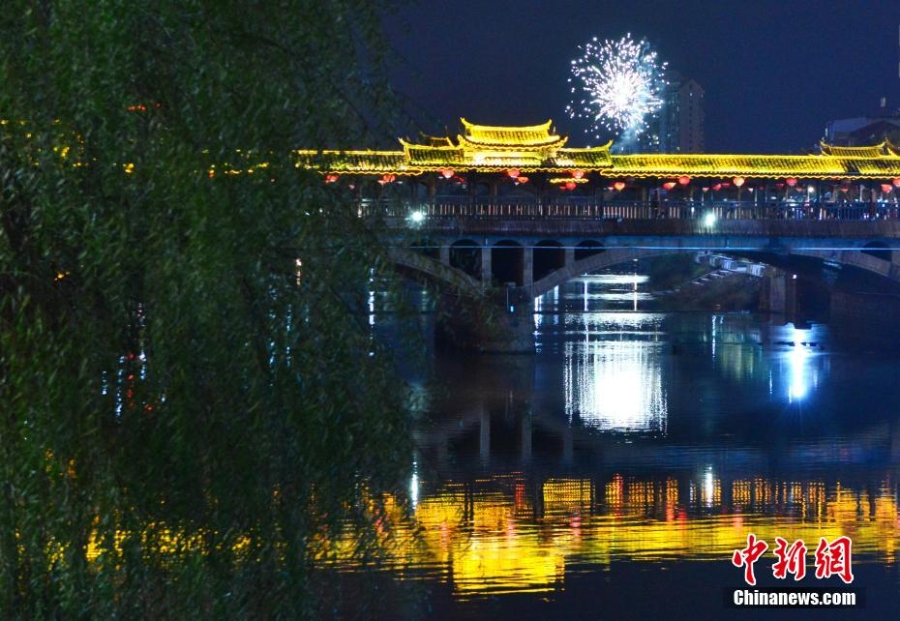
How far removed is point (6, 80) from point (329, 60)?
4.76 feet

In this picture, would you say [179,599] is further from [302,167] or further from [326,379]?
[302,167]

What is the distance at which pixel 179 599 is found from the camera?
4.82 m

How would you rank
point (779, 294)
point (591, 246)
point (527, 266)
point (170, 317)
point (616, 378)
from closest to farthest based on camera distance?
point (170, 317)
point (616, 378)
point (527, 266)
point (591, 246)
point (779, 294)

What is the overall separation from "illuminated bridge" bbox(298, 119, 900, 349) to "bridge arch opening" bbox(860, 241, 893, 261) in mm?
44

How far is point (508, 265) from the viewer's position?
35.2 meters

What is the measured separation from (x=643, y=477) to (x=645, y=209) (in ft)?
48.8

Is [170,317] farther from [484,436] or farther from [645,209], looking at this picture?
[645,209]

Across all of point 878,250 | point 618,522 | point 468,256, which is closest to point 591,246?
point 468,256

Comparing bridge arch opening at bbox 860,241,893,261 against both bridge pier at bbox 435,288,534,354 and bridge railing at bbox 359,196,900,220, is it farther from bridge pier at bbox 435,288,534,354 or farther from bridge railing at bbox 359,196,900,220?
bridge pier at bbox 435,288,534,354

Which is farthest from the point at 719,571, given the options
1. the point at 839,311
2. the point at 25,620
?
the point at 839,311

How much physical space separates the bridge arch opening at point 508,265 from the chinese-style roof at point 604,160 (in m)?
2.51

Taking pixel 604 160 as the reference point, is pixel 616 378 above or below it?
below

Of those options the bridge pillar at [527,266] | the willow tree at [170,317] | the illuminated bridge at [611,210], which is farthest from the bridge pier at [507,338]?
the willow tree at [170,317]

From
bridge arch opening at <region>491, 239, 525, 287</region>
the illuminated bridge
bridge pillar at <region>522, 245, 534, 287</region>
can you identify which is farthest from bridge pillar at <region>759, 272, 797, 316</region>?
bridge pillar at <region>522, 245, 534, 287</region>
